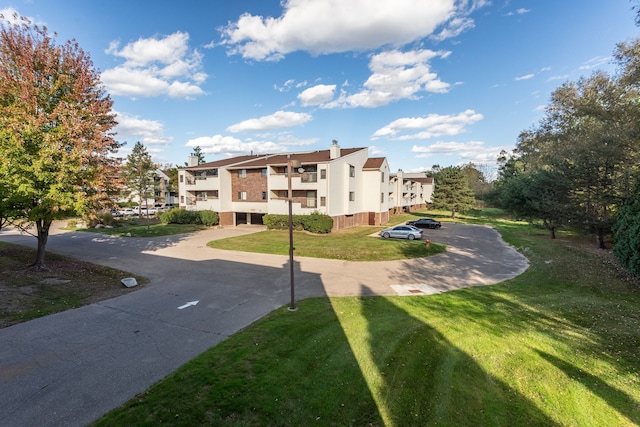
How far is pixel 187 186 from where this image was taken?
40469 mm

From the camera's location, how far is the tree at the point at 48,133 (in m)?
13.1

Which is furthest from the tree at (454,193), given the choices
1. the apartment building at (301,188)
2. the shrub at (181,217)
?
the shrub at (181,217)

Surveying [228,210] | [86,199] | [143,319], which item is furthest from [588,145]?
[228,210]

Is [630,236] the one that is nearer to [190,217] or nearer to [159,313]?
[159,313]

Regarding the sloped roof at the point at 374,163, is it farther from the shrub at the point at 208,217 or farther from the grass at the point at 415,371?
the grass at the point at 415,371

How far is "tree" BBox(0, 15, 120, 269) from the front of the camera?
13062 millimetres

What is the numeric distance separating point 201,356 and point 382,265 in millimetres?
13178

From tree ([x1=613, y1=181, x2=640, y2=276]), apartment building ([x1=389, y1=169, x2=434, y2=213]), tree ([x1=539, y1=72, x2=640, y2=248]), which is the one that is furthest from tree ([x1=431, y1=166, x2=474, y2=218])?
tree ([x1=613, y1=181, x2=640, y2=276])

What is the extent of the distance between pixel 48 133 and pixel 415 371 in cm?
1796

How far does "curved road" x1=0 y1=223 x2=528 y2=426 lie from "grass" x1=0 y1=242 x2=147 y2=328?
87cm

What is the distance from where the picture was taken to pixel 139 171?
4744 centimetres

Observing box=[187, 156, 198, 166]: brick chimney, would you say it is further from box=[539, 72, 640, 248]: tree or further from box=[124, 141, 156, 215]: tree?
box=[539, 72, 640, 248]: tree

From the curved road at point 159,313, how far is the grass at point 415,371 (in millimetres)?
1036

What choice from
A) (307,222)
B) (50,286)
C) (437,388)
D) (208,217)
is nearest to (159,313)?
(50,286)
